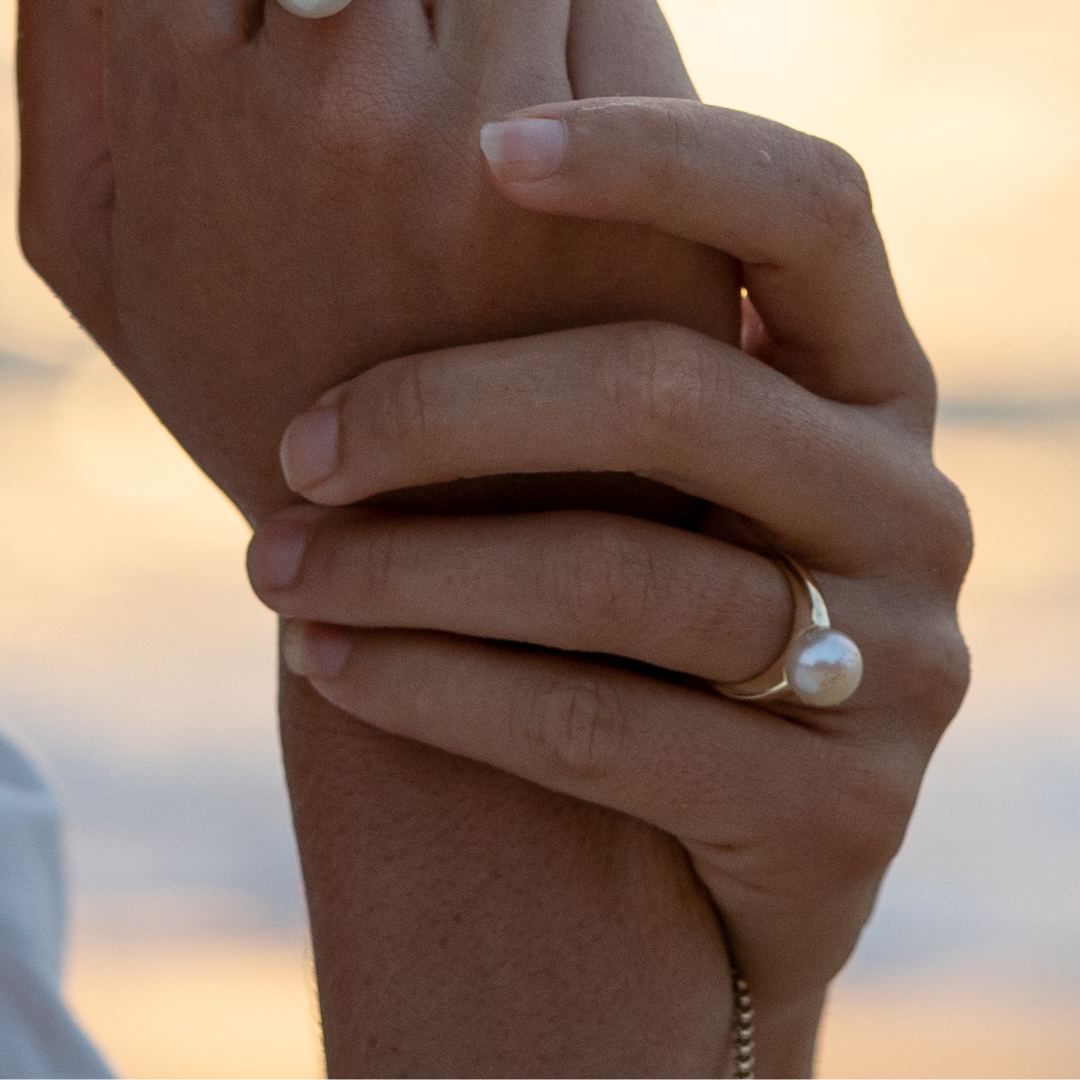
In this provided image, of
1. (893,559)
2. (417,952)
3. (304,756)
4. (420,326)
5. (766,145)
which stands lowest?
(417,952)

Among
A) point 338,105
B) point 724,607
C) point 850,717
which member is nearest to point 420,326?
point 338,105

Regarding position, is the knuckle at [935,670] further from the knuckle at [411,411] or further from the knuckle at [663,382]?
the knuckle at [411,411]

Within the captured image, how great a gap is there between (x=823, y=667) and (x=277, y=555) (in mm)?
332

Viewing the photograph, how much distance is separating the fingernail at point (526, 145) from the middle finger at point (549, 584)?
19 cm

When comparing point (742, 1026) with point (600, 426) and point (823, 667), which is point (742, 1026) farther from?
point (600, 426)

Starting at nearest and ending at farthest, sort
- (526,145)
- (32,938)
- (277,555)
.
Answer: (526,145), (277,555), (32,938)

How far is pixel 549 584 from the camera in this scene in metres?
0.71

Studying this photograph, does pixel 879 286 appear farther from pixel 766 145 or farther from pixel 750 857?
pixel 750 857

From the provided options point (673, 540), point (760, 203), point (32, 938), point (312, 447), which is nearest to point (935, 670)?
point (673, 540)

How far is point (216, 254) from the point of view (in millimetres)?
746

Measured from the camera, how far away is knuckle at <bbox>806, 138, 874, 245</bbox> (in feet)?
2.47

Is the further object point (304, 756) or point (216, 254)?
point (304, 756)

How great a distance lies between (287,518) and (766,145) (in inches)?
14.3

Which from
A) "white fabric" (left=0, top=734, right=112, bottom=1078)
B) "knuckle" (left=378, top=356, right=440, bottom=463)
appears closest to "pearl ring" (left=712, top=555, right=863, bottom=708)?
"knuckle" (left=378, top=356, right=440, bottom=463)
